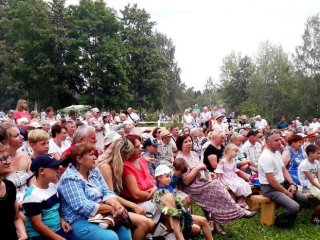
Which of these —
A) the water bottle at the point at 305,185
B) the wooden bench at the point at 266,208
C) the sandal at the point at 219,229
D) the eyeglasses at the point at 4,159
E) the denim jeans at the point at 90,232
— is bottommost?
the sandal at the point at 219,229

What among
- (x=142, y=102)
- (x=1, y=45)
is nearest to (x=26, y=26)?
(x=1, y=45)

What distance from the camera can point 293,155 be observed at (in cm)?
783

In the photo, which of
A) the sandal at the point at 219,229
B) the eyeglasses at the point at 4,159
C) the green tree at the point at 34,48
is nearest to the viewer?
the eyeglasses at the point at 4,159

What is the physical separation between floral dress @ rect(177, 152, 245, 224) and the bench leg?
1056mm

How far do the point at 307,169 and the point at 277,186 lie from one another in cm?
92

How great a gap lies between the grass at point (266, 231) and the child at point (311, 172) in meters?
0.61

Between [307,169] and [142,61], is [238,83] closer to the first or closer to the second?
[142,61]

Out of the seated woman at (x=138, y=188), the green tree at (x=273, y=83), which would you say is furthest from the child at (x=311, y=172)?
the green tree at (x=273, y=83)

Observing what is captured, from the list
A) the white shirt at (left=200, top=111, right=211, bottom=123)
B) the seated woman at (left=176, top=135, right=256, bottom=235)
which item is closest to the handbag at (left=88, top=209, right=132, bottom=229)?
the seated woman at (left=176, top=135, right=256, bottom=235)

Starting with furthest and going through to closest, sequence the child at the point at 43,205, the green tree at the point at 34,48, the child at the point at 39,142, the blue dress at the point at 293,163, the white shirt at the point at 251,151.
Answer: the green tree at the point at 34,48
the white shirt at the point at 251,151
the blue dress at the point at 293,163
the child at the point at 39,142
the child at the point at 43,205

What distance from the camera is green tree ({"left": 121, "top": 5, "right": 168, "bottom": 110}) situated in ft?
147

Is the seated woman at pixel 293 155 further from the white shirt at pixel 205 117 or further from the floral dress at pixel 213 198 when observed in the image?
the white shirt at pixel 205 117

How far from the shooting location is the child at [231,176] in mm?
6789

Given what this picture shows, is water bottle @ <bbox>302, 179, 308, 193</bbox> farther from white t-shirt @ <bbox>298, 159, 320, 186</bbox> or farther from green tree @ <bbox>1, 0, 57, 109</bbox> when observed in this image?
green tree @ <bbox>1, 0, 57, 109</bbox>
